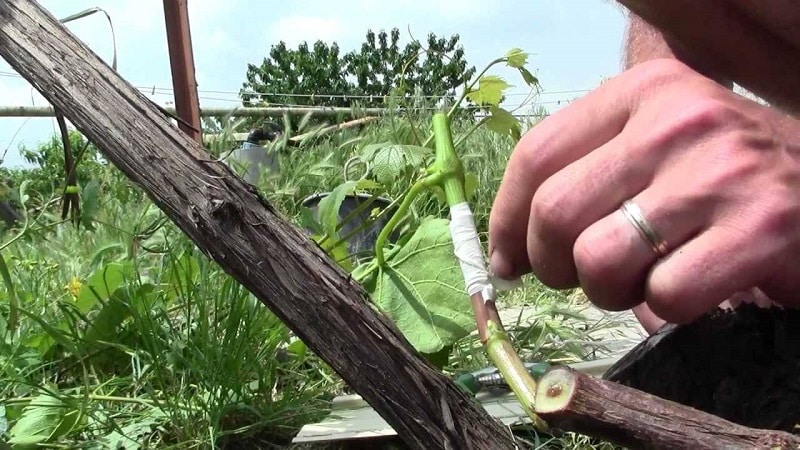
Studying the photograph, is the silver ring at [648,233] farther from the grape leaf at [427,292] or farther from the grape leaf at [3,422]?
the grape leaf at [3,422]

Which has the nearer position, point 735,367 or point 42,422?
point 735,367

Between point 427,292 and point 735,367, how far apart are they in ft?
1.45

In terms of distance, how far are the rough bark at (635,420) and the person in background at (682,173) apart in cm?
6

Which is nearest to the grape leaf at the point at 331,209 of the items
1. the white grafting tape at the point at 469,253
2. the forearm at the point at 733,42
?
the white grafting tape at the point at 469,253

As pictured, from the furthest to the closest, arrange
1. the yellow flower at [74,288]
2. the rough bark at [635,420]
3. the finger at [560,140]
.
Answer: the yellow flower at [74,288] < the finger at [560,140] < the rough bark at [635,420]

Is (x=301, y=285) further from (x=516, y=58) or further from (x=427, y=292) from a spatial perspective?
(x=516, y=58)

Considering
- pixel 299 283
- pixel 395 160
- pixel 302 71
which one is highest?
pixel 302 71

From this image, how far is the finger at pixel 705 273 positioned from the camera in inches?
15.4

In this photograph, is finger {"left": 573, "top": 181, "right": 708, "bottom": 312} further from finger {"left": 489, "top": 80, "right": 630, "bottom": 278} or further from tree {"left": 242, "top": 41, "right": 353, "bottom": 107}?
tree {"left": 242, "top": 41, "right": 353, "bottom": 107}

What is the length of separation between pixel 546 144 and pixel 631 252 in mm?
97

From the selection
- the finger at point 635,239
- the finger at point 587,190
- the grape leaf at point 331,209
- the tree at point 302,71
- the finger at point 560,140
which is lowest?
the finger at point 635,239

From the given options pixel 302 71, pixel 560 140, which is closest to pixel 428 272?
→ pixel 560 140

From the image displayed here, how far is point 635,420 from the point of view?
14.0 inches

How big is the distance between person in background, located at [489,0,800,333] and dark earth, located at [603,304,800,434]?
0.02 metres
